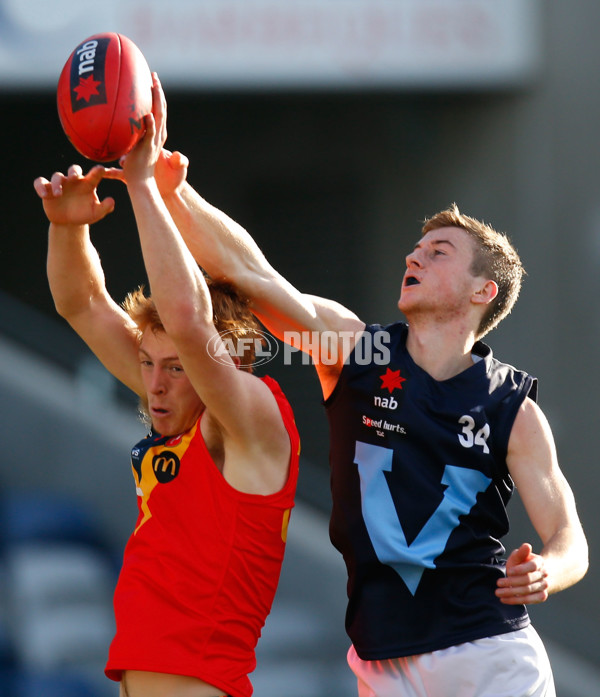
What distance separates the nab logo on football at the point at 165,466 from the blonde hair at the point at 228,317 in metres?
0.32

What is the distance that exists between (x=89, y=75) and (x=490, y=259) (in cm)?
130

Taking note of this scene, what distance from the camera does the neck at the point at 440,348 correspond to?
2.80 m

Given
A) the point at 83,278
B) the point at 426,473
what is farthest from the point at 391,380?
the point at 83,278

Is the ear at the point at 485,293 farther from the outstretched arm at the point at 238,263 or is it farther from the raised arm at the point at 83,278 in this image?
the raised arm at the point at 83,278

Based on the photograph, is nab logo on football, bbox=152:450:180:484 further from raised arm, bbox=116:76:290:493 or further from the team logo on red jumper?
the team logo on red jumper

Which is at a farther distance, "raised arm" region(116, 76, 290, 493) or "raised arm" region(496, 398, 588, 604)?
"raised arm" region(496, 398, 588, 604)

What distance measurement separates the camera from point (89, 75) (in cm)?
258

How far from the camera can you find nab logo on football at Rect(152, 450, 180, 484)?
2496 millimetres

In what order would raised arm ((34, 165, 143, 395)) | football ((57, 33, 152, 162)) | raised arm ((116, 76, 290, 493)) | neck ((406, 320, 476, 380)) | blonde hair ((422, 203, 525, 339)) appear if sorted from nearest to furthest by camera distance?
raised arm ((116, 76, 290, 493)) → football ((57, 33, 152, 162)) → raised arm ((34, 165, 143, 395)) → neck ((406, 320, 476, 380)) → blonde hair ((422, 203, 525, 339))

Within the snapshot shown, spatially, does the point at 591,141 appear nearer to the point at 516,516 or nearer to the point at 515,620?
the point at 516,516

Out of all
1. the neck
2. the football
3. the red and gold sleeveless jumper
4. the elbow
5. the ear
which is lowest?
the red and gold sleeveless jumper

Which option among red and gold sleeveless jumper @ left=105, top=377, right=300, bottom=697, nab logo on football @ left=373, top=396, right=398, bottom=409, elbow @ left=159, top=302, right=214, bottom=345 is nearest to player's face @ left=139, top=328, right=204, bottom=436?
red and gold sleeveless jumper @ left=105, top=377, right=300, bottom=697

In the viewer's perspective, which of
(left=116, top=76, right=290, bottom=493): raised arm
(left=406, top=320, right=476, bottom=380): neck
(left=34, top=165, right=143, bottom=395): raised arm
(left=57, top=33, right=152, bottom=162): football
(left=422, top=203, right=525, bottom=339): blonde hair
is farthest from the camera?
(left=422, top=203, right=525, bottom=339): blonde hair

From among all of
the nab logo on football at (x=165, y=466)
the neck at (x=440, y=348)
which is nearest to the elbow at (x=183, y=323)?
the nab logo on football at (x=165, y=466)
